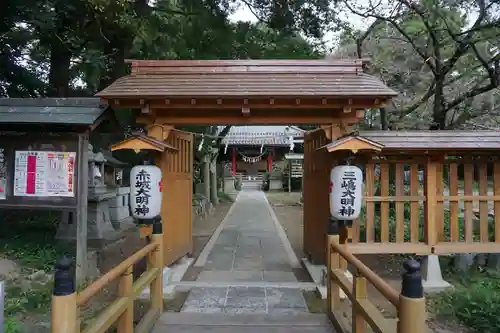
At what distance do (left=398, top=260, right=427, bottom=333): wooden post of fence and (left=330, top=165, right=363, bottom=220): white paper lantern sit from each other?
315 centimetres

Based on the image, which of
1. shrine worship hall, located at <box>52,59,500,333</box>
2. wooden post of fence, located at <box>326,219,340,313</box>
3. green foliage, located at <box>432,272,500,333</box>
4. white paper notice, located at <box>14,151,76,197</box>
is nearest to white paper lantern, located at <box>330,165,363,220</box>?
shrine worship hall, located at <box>52,59,500,333</box>

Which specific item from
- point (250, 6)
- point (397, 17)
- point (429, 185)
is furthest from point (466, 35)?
point (250, 6)

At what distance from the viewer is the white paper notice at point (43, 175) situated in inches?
241

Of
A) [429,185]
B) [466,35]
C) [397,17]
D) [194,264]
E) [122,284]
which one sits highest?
[397,17]

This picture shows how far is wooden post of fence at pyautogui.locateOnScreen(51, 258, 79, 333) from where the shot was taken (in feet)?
8.60

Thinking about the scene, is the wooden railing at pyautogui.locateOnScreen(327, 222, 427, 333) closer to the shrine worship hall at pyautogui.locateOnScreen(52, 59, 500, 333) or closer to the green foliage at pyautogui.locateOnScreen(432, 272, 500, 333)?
the shrine worship hall at pyautogui.locateOnScreen(52, 59, 500, 333)

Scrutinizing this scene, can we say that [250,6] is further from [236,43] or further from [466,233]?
[466,233]

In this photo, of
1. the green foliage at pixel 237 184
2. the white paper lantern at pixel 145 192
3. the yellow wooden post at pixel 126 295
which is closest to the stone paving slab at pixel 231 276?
the white paper lantern at pixel 145 192

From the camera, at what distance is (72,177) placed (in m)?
6.16

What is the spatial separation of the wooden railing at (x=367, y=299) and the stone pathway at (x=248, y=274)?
0.96 m

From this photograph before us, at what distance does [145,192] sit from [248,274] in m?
2.69

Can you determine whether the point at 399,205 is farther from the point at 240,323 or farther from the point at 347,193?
the point at 240,323

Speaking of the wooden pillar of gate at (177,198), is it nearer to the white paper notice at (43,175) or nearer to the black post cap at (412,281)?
the white paper notice at (43,175)

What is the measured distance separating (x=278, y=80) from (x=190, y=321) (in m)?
4.18
